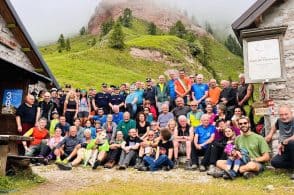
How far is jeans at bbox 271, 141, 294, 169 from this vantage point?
318 inches

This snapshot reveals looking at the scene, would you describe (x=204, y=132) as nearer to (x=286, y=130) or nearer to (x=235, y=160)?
(x=235, y=160)

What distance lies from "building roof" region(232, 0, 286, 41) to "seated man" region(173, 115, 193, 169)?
8.83 feet

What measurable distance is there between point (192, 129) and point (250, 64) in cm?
216

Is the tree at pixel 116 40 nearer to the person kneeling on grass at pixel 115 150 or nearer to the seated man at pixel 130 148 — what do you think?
the person kneeling on grass at pixel 115 150

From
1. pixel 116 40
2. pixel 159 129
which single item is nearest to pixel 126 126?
pixel 159 129

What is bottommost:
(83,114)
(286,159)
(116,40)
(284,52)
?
(286,159)

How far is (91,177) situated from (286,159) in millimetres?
4144

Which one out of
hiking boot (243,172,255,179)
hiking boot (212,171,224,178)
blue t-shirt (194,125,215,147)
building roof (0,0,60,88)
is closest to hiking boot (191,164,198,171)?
blue t-shirt (194,125,215,147)

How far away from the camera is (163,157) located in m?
9.69

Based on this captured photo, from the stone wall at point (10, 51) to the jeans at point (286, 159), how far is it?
31.3 ft

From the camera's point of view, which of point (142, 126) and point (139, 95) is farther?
point (139, 95)

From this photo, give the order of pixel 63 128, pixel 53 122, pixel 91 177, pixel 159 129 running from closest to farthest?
pixel 91 177 < pixel 159 129 < pixel 63 128 < pixel 53 122

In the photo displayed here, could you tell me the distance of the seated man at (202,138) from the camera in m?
9.75

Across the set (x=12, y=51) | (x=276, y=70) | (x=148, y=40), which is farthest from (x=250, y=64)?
(x=148, y=40)
